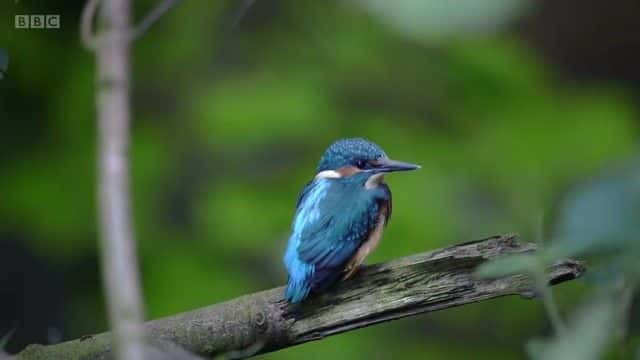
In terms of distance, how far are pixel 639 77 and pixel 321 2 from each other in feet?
5.04

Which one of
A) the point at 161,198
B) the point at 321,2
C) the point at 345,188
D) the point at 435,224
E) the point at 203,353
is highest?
the point at 321,2

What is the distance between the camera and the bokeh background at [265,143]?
3906 mm

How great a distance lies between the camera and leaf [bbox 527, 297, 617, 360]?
78cm

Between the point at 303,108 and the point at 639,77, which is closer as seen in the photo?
the point at 303,108

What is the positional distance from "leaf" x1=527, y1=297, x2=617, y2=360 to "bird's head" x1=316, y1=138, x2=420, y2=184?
1.86m

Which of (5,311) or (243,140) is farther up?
(243,140)

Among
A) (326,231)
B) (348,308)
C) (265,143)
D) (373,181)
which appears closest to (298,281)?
(348,308)

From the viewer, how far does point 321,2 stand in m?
4.09

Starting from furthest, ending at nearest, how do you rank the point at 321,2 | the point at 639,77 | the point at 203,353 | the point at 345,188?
the point at 639,77
the point at 321,2
the point at 345,188
the point at 203,353

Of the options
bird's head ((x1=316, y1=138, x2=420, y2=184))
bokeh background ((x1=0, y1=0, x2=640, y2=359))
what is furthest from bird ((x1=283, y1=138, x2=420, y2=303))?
bokeh background ((x1=0, y1=0, x2=640, y2=359))

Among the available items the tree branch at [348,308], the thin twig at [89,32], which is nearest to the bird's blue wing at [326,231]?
the tree branch at [348,308]

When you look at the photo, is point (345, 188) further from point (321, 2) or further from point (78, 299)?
point (78, 299)

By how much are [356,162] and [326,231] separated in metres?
0.34

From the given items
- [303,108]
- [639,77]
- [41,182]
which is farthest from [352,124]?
[639,77]
